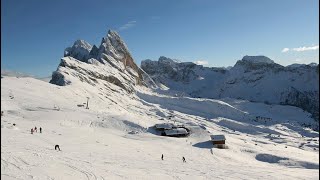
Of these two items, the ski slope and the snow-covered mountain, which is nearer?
the ski slope

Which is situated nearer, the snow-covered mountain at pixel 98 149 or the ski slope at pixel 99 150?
the ski slope at pixel 99 150

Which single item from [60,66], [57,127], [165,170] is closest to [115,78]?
[60,66]

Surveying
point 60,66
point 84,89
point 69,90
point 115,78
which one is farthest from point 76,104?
point 115,78

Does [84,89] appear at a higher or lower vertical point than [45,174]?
higher

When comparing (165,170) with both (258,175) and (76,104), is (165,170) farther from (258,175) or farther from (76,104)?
(76,104)

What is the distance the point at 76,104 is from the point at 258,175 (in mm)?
68338

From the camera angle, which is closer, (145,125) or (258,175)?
(258,175)

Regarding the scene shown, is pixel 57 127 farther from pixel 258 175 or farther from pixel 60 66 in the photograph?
pixel 60 66

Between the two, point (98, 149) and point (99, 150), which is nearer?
point (99, 150)

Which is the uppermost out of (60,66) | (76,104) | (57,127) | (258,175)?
(60,66)

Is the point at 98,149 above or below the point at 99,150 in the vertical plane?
above

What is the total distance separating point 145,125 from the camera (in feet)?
298

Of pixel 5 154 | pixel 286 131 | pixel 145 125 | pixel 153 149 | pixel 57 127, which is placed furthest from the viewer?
pixel 286 131

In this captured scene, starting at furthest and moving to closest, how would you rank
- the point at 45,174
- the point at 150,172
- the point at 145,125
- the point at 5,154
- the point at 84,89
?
the point at 84,89 < the point at 145,125 < the point at 150,172 < the point at 5,154 < the point at 45,174
